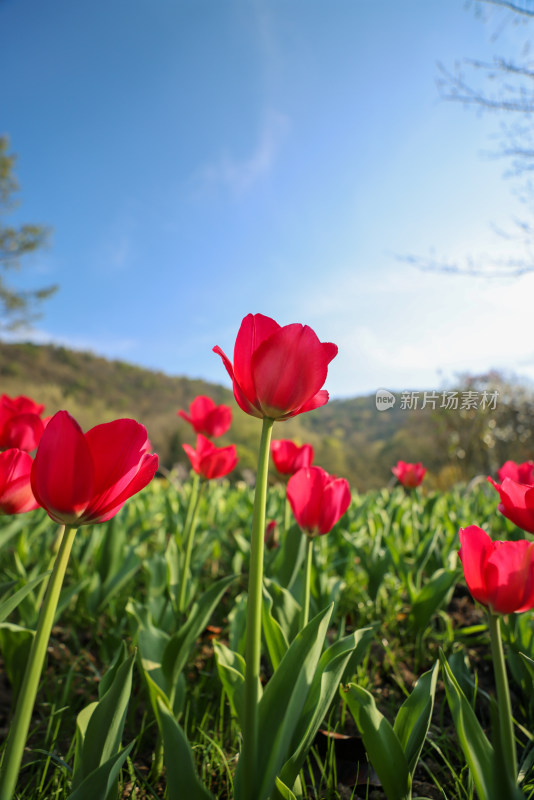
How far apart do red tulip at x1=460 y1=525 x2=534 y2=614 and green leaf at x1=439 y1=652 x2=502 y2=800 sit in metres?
0.12

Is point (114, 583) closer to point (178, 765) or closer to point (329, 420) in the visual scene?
point (178, 765)

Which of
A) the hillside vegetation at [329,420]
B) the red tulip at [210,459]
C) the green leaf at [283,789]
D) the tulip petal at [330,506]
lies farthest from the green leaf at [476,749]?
the hillside vegetation at [329,420]

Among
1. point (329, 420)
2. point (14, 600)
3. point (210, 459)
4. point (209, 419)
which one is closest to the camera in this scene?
point (14, 600)

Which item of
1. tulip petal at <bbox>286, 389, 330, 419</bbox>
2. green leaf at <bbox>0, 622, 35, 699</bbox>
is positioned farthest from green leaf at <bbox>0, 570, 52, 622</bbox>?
tulip petal at <bbox>286, 389, 330, 419</bbox>

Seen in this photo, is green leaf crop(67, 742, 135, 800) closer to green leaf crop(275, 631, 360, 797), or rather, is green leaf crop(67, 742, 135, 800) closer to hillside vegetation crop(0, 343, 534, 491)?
green leaf crop(275, 631, 360, 797)

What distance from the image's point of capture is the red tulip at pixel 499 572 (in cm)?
62

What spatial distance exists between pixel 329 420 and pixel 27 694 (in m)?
18.2

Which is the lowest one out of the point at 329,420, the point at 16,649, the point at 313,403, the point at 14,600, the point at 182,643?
the point at 16,649

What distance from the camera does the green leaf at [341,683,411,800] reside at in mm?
659

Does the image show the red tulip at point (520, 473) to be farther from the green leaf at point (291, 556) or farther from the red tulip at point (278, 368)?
the red tulip at point (278, 368)

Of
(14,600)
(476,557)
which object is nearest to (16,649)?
(14,600)

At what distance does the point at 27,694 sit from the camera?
47 cm

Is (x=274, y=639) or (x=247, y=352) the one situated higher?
(x=247, y=352)

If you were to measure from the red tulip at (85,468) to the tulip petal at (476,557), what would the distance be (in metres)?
0.47
